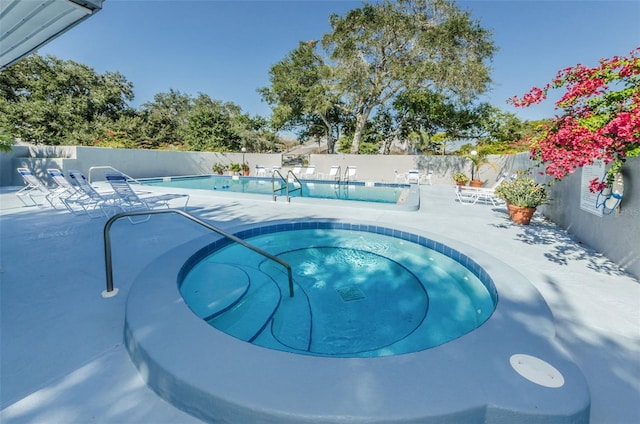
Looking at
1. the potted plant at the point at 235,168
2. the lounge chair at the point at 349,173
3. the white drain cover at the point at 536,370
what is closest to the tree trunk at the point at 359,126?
the lounge chair at the point at 349,173

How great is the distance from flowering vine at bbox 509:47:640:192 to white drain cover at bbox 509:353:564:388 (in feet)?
7.20

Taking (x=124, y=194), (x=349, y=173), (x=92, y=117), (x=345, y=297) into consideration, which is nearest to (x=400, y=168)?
(x=349, y=173)

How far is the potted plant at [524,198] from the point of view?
505 centimetres

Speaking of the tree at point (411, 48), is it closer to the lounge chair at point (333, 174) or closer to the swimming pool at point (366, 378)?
the lounge chair at point (333, 174)

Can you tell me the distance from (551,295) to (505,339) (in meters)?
1.24

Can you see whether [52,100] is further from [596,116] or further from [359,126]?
[596,116]

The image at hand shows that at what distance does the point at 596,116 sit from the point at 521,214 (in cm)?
270

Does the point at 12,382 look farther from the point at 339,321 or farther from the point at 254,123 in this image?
the point at 254,123

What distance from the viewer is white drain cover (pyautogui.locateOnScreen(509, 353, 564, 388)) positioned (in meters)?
1.40

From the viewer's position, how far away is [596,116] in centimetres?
281

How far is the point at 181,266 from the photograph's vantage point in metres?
2.85

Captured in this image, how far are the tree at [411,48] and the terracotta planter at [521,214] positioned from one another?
10530 millimetres

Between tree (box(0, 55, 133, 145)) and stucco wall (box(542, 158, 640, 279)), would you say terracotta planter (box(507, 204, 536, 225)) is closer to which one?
stucco wall (box(542, 158, 640, 279))

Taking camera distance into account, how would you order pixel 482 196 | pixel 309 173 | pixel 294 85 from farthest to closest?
pixel 294 85, pixel 309 173, pixel 482 196
